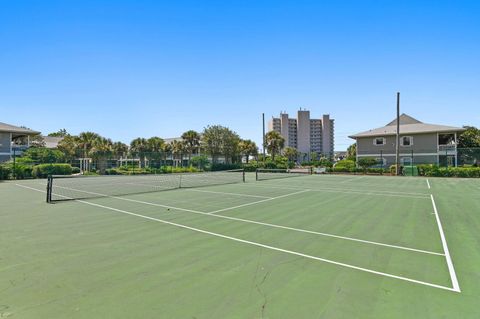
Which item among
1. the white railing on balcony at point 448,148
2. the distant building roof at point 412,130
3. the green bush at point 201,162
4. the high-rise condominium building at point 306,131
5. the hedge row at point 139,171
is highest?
the high-rise condominium building at point 306,131

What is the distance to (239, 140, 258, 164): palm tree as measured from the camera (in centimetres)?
5650

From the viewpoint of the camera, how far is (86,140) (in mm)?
50438

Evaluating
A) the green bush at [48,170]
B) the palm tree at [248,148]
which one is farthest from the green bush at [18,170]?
the palm tree at [248,148]

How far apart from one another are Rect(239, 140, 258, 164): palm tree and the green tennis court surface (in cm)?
4734

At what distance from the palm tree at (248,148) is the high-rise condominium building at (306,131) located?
9949cm

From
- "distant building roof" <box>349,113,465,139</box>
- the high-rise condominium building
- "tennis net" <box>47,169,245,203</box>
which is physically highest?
the high-rise condominium building

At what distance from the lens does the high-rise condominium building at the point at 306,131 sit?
155625 mm

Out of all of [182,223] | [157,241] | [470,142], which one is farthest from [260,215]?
[470,142]

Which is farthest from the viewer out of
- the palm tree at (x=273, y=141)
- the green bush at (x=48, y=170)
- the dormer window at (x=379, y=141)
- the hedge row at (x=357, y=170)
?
the palm tree at (x=273, y=141)

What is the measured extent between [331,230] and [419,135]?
44350 millimetres

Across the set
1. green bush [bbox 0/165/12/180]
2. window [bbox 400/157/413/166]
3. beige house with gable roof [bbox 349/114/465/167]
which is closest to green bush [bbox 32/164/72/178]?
green bush [bbox 0/165/12/180]

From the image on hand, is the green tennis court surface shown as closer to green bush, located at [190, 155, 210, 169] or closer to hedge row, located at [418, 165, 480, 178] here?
hedge row, located at [418, 165, 480, 178]

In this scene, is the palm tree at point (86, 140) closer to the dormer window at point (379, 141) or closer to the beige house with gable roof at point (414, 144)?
the beige house with gable roof at point (414, 144)

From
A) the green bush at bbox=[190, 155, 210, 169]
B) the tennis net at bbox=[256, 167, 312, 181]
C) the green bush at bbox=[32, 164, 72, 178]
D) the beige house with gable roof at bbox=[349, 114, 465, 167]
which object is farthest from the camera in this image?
the green bush at bbox=[190, 155, 210, 169]
